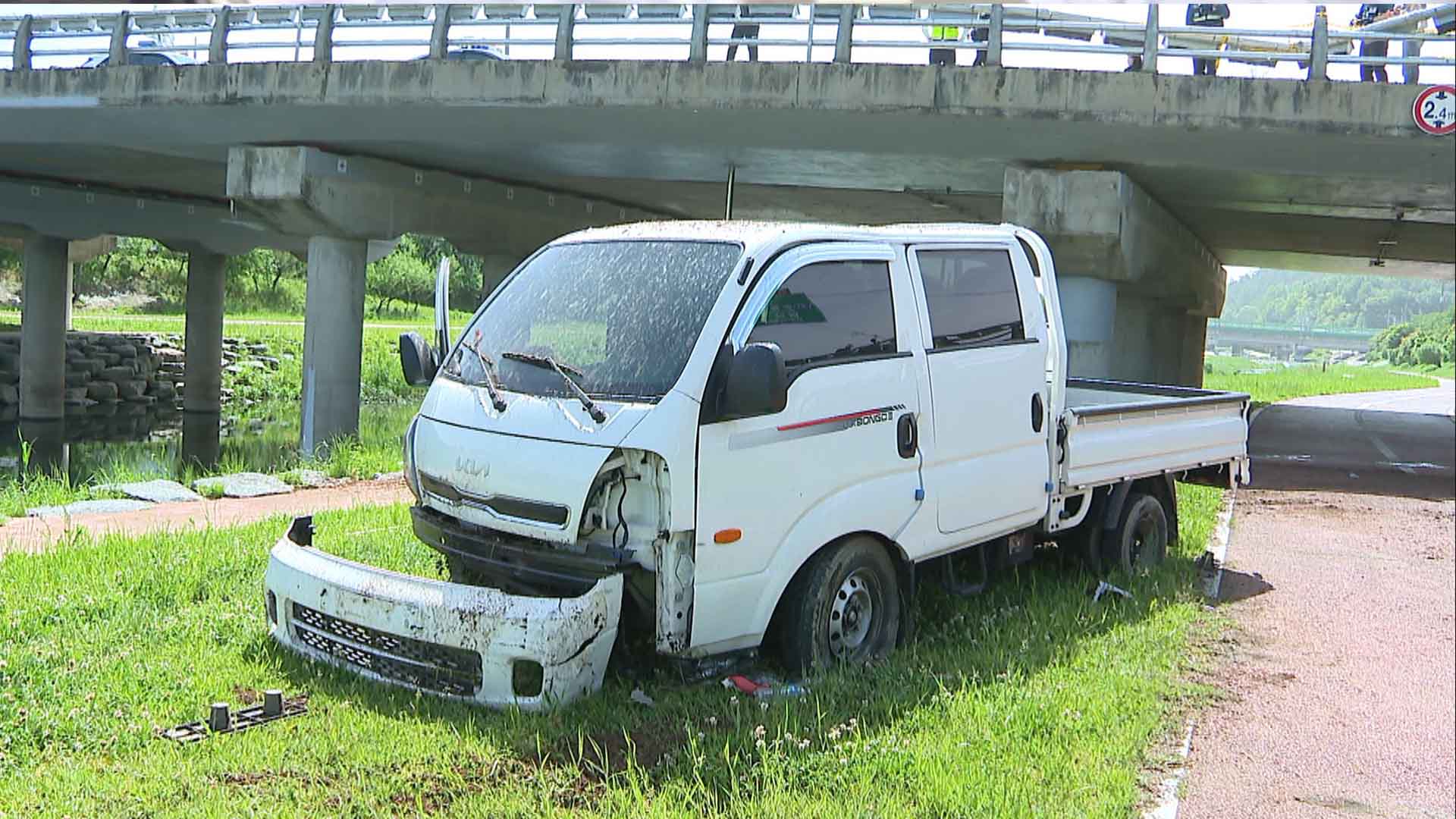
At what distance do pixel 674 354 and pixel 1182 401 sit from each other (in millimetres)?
4698

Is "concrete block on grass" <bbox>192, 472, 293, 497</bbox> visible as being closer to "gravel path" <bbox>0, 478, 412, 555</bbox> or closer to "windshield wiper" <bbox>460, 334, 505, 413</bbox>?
"gravel path" <bbox>0, 478, 412, 555</bbox>

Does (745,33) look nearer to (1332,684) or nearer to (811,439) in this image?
(811,439)

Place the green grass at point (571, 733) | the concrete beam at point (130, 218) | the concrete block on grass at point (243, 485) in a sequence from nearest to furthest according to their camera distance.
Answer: the green grass at point (571, 733) → the concrete block on grass at point (243, 485) → the concrete beam at point (130, 218)

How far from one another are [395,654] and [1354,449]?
19663 mm

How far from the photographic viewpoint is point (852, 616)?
6.25 metres

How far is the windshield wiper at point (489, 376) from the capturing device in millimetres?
5848

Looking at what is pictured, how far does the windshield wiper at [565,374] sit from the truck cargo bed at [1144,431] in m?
3.25

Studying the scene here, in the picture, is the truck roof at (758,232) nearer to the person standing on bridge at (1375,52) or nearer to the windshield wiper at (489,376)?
the windshield wiper at (489,376)

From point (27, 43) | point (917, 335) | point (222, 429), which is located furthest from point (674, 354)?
point (222, 429)

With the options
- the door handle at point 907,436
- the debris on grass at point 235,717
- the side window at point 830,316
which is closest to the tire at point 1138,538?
the door handle at point 907,436

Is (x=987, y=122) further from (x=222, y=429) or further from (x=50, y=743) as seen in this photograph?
(x=222, y=429)

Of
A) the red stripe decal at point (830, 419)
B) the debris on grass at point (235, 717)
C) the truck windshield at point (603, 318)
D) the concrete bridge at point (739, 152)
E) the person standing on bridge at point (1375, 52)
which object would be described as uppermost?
the person standing on bridge at point (1375, 52)

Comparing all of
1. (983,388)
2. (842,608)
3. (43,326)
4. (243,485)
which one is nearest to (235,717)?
(842,608)

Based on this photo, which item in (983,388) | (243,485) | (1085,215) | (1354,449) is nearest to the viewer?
(983,388)
